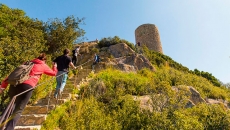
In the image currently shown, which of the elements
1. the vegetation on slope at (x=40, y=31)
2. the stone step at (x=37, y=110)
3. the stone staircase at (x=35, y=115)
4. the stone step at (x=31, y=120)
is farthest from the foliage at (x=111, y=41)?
the stone step at (x=31, y=120)

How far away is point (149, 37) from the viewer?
28469 mm

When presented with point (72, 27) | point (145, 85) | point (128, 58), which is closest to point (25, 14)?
point (72, 27)

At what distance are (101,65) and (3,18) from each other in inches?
343

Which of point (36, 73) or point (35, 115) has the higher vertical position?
point (36, 73)

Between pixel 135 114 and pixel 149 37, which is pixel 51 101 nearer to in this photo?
pixel 135 114

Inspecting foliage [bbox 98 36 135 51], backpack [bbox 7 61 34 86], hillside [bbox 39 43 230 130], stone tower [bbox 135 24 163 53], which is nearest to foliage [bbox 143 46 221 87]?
foliage [bbox 98 36 135 51]

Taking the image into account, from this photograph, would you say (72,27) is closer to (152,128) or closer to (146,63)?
(146,63)

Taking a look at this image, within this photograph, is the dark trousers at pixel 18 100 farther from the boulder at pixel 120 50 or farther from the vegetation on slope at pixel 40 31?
the boulder at pixel 120 50

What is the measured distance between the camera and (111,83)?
8898 millimetres

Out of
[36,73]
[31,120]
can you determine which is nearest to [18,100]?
[36,73]

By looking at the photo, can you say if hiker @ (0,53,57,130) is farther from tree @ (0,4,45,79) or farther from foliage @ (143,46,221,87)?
→ foliage @ (143,46,221,87)

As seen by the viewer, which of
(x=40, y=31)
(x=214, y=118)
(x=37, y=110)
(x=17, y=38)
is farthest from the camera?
(x=40, y=31)

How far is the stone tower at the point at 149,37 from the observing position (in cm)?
2780

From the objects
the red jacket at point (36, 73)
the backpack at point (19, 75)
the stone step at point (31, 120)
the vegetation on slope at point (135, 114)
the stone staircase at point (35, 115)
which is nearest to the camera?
the backpack at point (19, 75)
